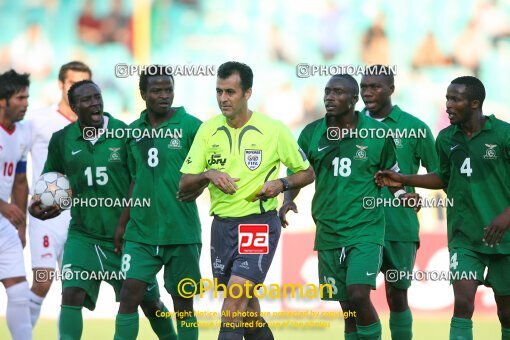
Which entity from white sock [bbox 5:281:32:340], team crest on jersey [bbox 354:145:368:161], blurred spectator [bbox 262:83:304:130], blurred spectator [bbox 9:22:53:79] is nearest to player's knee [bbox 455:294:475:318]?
team crest on jersey [bbox 354:145:368:161]

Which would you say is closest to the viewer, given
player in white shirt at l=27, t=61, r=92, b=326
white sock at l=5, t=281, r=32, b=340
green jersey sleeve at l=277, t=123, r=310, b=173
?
green jersey sleeve at l=277, t=123, r=310, b=173

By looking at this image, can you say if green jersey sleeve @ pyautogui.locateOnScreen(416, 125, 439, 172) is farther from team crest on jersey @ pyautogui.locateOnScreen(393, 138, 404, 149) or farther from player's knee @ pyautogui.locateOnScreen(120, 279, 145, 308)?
player's knee @ pyautogui.locateOnScreen(120, 279, 145, 308)

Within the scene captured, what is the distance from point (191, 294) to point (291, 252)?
17.6 ft


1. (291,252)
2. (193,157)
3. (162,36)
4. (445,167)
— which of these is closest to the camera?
(193,157)

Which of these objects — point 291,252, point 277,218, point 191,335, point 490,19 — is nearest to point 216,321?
point 291,252

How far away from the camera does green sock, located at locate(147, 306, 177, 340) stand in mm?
10633

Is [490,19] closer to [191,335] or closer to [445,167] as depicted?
[445,167]

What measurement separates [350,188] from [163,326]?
222 cm

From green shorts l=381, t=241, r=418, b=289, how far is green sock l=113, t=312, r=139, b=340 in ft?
8.03

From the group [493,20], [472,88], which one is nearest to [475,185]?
[472,88]

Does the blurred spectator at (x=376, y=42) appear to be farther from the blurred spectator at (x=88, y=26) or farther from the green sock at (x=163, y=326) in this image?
the green sock at (x=163, y=326)

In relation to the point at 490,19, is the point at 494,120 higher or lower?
lower

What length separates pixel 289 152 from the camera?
9.30m

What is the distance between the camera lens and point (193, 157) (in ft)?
30.6
